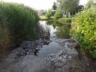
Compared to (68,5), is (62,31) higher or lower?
lower

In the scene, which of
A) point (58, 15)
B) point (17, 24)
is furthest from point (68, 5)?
point (17, 24)

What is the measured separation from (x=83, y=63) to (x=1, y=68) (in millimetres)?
3121

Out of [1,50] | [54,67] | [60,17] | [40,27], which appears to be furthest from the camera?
[60,17]

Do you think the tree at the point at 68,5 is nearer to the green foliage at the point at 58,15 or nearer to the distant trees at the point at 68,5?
the distant trees at the point at 68,5

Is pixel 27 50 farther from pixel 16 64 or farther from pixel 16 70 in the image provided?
pixel 16 70

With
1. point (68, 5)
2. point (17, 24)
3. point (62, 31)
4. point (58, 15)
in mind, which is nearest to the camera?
point (17, 24)

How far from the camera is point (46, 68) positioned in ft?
14.7

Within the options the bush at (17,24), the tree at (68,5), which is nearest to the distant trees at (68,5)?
the tree at (68,5)

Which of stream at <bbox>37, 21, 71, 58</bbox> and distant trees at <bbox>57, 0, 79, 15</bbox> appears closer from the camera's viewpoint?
stream at <bbox>37, 21, 71, 58</bbox>

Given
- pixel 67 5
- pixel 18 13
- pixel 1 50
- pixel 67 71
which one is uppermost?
pixel 67 5

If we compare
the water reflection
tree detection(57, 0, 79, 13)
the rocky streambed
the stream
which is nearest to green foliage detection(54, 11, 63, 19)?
tree detection(57, 0, 79, 13)

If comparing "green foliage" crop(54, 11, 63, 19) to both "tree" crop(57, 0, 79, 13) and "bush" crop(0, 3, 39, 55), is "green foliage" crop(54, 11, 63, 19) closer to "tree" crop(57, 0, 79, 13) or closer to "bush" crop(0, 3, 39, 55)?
"tree" crop(57, 0, 79, 13)

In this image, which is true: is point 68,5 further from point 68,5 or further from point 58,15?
point 58,15

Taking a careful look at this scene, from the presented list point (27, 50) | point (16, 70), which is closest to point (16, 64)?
point (16, 70)
